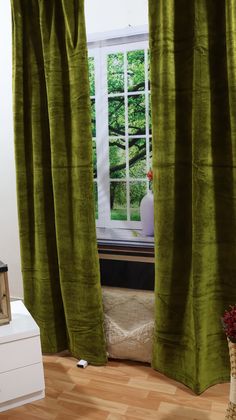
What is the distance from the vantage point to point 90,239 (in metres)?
2.24

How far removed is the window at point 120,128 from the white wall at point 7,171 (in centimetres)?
56

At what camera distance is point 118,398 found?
200cm

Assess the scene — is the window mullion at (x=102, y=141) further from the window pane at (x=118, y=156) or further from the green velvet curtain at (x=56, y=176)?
the green velvet curtain at (x=56, y=176)

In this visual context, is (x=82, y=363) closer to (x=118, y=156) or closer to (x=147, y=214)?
(x=147, y=214)

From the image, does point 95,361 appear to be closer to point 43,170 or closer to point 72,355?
point 72,355

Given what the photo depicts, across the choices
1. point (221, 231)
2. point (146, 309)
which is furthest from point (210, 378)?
point (221, 231)

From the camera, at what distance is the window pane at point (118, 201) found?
2623 millimetres

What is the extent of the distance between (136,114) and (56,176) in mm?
682

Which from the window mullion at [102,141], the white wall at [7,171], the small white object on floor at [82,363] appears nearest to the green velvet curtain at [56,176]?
the small white object on floor at [82,363]

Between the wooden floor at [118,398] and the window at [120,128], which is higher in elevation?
the window at [120,128]

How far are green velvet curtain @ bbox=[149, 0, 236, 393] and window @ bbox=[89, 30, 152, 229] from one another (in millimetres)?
491

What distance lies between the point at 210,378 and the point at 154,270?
65 cm

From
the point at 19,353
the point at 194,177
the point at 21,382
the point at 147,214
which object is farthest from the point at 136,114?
the point at 21,382

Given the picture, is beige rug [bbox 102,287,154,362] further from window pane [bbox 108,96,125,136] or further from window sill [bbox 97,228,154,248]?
window pane [bbox 108,96,125,136]
